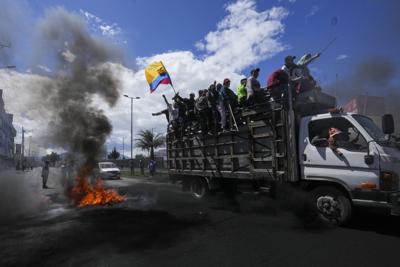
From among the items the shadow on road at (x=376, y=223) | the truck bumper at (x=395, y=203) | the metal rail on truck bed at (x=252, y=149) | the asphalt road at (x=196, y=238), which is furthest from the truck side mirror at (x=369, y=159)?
the metal rail on truck bed at (x=252, y=149)

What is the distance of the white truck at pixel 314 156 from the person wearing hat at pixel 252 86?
0.42m

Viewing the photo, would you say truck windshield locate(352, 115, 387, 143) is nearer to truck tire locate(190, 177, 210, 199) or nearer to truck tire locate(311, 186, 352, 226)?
truck tire locate(311, 186, 352, 226)

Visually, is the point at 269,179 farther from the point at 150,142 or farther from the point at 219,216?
the point at 150,142

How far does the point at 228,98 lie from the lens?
9.17 m

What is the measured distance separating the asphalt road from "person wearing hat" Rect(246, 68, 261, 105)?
2.64 metres

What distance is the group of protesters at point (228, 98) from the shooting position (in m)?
7.54

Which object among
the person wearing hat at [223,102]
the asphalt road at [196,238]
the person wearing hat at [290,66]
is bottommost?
the asphalt road at [196,238]

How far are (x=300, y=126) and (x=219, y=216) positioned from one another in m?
2.84

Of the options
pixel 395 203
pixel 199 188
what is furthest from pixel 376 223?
pixel 199 188

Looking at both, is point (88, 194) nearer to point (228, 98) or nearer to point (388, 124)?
point (228, 98)

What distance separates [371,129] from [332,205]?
175 cm

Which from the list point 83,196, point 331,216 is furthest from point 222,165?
point 83,196

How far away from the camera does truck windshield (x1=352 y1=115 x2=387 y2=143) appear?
613 cm

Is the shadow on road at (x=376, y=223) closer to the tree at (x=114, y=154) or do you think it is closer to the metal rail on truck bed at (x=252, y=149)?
the metal rail on truck bed at (x=252, y=149)
